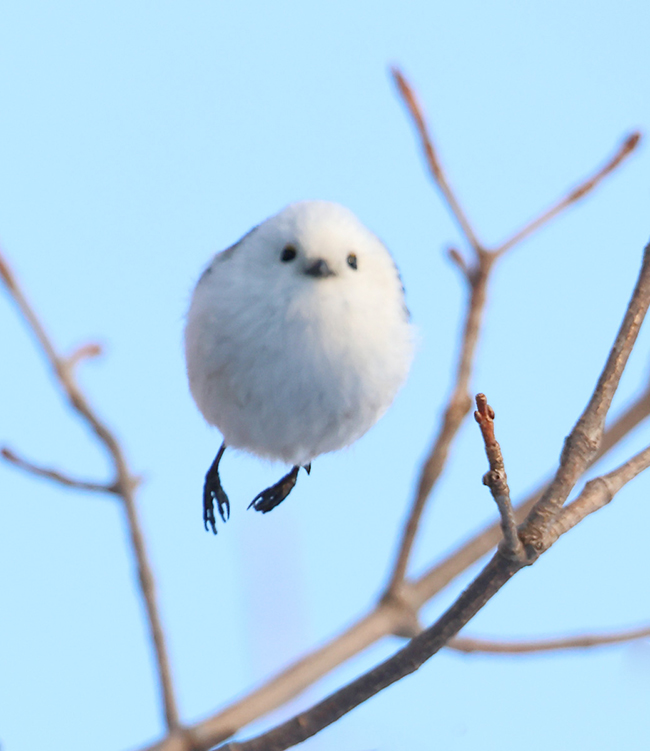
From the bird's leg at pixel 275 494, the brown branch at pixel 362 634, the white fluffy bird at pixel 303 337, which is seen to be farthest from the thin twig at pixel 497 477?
the brown branch at pixel 362 634

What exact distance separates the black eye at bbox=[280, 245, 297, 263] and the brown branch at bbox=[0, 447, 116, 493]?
0.91ft

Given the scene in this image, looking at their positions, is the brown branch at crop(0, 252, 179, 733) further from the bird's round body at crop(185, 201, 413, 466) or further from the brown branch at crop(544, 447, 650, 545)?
the brown branch at crop(544, 447, 650, 545)

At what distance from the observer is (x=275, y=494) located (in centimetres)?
65

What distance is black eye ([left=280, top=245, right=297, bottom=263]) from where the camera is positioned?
0.53m

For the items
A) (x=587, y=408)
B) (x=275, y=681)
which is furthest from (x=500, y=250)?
(x=275, y=681)

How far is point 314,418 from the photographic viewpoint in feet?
1.71

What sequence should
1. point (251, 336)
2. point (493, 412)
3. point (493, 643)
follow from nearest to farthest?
point (493, 412)
point (251, 336)
point (493, 643)

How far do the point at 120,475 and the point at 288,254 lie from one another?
283mm

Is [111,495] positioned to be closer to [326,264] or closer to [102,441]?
Result: [102,441]

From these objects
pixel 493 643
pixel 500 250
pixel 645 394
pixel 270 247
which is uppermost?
pixel 270 247

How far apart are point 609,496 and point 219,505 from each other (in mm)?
311

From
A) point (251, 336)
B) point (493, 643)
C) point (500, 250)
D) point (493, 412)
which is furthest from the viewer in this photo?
point (493, 643)

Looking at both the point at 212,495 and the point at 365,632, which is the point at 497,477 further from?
the point at 365,632

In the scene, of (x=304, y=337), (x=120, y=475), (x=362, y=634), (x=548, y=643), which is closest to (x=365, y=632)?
(x=362, y=634)
